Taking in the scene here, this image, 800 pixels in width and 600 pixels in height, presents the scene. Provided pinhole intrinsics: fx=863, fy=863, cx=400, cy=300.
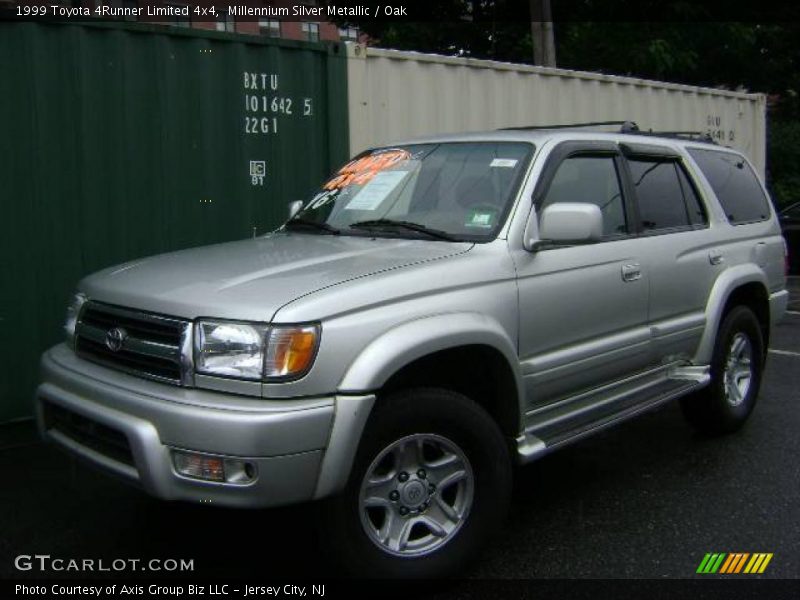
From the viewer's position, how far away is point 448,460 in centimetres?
326

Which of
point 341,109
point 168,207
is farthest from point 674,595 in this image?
point 341,109

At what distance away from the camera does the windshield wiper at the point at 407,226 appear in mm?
3715

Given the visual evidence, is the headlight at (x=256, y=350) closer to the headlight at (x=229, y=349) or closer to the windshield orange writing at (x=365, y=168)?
the headlight at (x=229, y=349)

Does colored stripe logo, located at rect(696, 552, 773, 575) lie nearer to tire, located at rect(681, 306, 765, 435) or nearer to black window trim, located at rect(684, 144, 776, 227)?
tire, located at rect(681, 306, 765, 435)

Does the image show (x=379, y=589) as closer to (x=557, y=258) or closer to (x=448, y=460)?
(x=448, y=460)

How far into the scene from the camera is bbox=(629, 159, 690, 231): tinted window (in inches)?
179

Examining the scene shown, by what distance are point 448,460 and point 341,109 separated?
430cm

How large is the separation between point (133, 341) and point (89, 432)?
39 centimetres

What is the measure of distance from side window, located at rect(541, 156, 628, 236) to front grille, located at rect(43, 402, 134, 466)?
2.12m

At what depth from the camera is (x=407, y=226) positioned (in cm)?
385

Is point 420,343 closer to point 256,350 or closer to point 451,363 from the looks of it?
point 451,363

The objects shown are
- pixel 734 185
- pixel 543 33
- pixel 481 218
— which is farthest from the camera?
pixel 543 33

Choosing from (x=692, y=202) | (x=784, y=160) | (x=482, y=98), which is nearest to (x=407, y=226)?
(x=692, y=202)

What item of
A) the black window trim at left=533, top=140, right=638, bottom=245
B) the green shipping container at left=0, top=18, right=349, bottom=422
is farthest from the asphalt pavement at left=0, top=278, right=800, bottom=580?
the black window trim at left=533, top=140, right=638, bottom=245
